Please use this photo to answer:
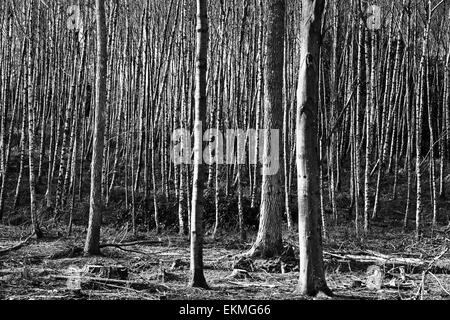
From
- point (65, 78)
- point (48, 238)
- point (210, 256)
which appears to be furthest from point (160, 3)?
point (210, 256)

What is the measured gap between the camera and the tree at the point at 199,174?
5289mm

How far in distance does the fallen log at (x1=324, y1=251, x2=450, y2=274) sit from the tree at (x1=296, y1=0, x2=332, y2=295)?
2363mm

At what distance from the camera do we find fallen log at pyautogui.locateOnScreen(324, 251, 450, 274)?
689cm

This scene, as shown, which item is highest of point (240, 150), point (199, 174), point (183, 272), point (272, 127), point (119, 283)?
point (272, 127)

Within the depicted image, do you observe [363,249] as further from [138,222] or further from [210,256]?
[138,222]

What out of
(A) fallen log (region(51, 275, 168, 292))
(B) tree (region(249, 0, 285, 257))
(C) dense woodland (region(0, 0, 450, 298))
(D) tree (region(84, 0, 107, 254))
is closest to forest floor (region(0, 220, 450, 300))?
(A) fallen log (region(51, 275, 168, 292))

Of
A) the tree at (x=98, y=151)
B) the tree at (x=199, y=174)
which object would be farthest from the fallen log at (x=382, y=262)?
the tree at (x=98, y=151)

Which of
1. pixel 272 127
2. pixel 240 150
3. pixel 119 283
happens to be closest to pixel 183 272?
pixel 119 283

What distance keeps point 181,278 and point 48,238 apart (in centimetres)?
475

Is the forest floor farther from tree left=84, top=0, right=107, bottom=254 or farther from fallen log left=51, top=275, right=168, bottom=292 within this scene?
tree left=84, top=0, right=107, bottom=254

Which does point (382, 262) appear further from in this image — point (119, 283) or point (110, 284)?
point (110, 284)

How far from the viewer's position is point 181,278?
6.21m

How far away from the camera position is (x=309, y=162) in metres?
4.89

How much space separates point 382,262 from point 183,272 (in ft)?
9.24
